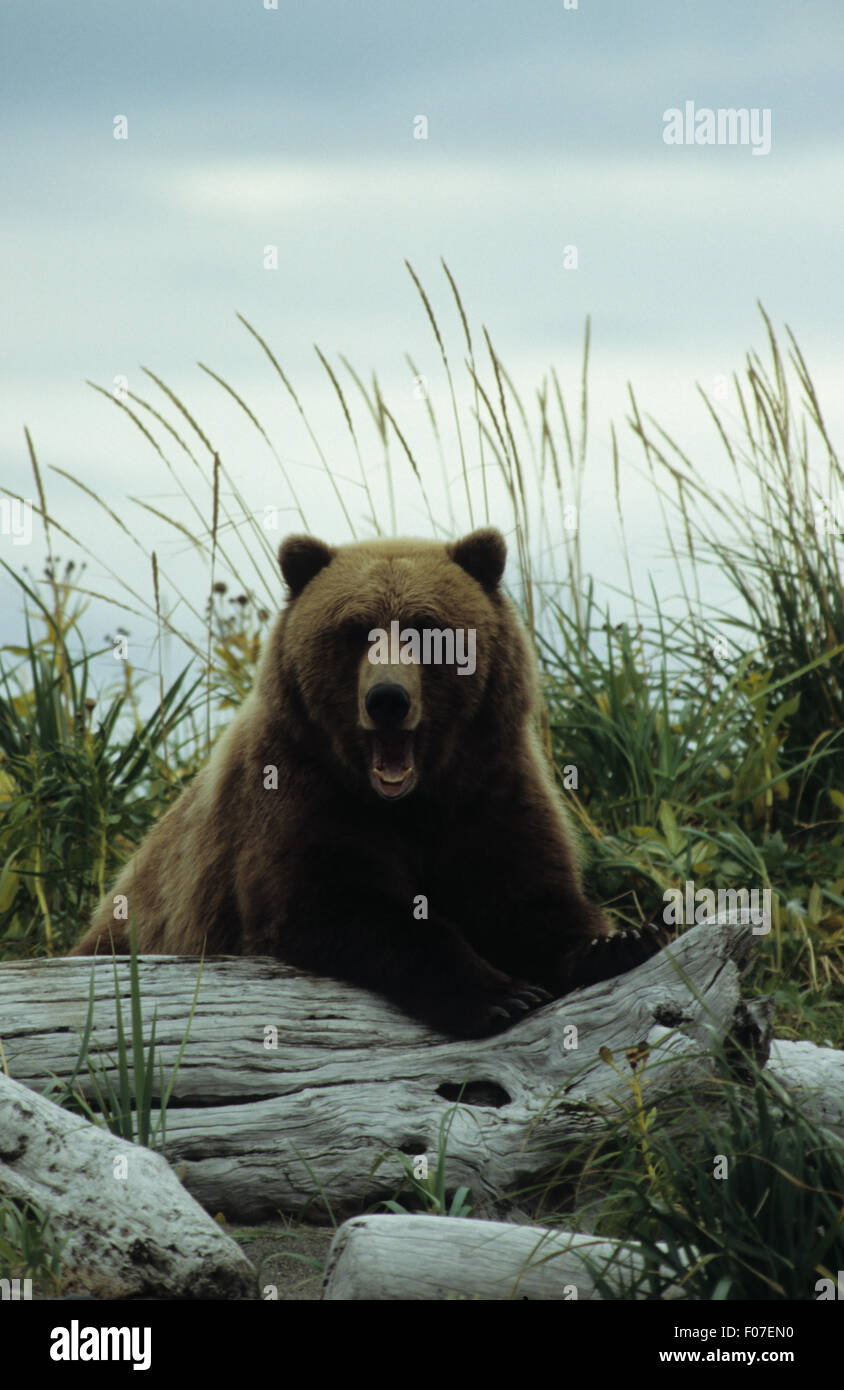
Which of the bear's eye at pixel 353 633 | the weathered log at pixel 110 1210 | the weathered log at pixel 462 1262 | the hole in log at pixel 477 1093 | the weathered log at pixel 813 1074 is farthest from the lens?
the bear's eye at pixel 353 633

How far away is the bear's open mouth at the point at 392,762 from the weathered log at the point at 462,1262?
1322 millimetres

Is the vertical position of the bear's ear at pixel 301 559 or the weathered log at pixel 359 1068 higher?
the bear's ear at pixel 301 559

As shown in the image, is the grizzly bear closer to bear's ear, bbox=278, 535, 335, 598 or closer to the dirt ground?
bear's ear, bbox=278, 535, 335, 598

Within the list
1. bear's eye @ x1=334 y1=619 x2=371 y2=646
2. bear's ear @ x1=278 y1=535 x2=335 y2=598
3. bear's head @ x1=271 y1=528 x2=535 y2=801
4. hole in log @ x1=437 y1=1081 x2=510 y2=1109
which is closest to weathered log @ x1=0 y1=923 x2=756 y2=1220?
hole in log @ x1=437 y1=1081 x2=510 y2=1109

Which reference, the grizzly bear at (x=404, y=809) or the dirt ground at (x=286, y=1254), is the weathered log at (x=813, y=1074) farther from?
the dirt ground at (x=286, y=1254)

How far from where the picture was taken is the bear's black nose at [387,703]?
3766 millimetres


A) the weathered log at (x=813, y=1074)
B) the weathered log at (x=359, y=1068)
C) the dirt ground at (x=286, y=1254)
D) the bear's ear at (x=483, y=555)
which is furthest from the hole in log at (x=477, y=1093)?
the bear's ear at (x=483, y=555)

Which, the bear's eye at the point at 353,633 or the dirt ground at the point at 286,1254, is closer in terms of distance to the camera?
the dirt ground at the point at 286,1254

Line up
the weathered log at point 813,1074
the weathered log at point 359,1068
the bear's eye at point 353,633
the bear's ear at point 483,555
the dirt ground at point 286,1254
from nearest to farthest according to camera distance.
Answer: the dirt ground at point 286,1254, the weathered log at point 359,1068, the weathered log at point 813,1074, the bear's eye at point 353,633, the bear's ear at point 483,555

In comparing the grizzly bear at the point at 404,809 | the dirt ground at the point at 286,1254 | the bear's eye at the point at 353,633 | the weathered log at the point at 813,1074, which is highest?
the bear's eye at the point at 353,633

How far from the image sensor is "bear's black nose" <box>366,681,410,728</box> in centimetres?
377

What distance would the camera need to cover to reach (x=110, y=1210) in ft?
9.80

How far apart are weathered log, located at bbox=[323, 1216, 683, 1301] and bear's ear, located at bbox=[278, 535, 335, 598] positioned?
2071 millimetres

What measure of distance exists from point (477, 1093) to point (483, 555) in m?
1.61
